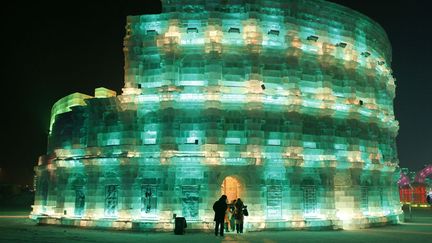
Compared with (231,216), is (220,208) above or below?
above

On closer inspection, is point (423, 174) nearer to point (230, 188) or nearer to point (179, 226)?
point (230, 188)

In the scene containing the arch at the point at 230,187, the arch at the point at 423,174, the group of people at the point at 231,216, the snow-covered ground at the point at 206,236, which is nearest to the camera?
the snow-covered ground at the point at 206,236

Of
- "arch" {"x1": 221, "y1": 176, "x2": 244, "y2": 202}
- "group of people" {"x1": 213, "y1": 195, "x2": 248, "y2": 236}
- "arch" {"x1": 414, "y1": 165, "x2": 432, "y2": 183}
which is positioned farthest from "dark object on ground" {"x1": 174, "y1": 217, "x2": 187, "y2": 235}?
"arch" {"x1": 414, "y1": 165, "x2": 432, "y2": 183}

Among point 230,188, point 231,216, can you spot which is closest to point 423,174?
point 230,188

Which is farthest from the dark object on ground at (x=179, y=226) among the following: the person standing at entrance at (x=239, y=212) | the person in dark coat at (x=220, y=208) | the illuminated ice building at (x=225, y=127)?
the person standing at entrance at (x=239, y=212)

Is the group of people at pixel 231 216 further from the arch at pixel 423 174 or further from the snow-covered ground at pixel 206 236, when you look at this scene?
the arch at pixel 423 174

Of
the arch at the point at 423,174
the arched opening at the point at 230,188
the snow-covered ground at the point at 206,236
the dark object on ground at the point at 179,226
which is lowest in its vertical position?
the snow-covered ground at the point at 206,236

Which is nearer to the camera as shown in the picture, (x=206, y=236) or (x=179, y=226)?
(x=206, y=236)

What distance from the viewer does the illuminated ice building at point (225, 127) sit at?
2495 centimetres

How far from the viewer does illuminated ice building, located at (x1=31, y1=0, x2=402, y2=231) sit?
81.9ft

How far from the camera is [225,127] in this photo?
2556 cm

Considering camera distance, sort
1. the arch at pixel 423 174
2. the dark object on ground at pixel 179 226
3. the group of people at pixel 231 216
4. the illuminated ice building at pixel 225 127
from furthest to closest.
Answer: the arch at pixel 423 174
the illuminated ice building at pixel 225 127
the dark object on ground at pixel 179 226
the group of people at pixel 231 216

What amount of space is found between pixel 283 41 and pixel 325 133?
21.1ft

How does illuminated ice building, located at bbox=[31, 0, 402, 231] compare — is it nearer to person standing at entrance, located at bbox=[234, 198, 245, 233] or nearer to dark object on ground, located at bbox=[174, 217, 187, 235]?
dark object on ground, located at bbox=[174, 217, 187, 235]
